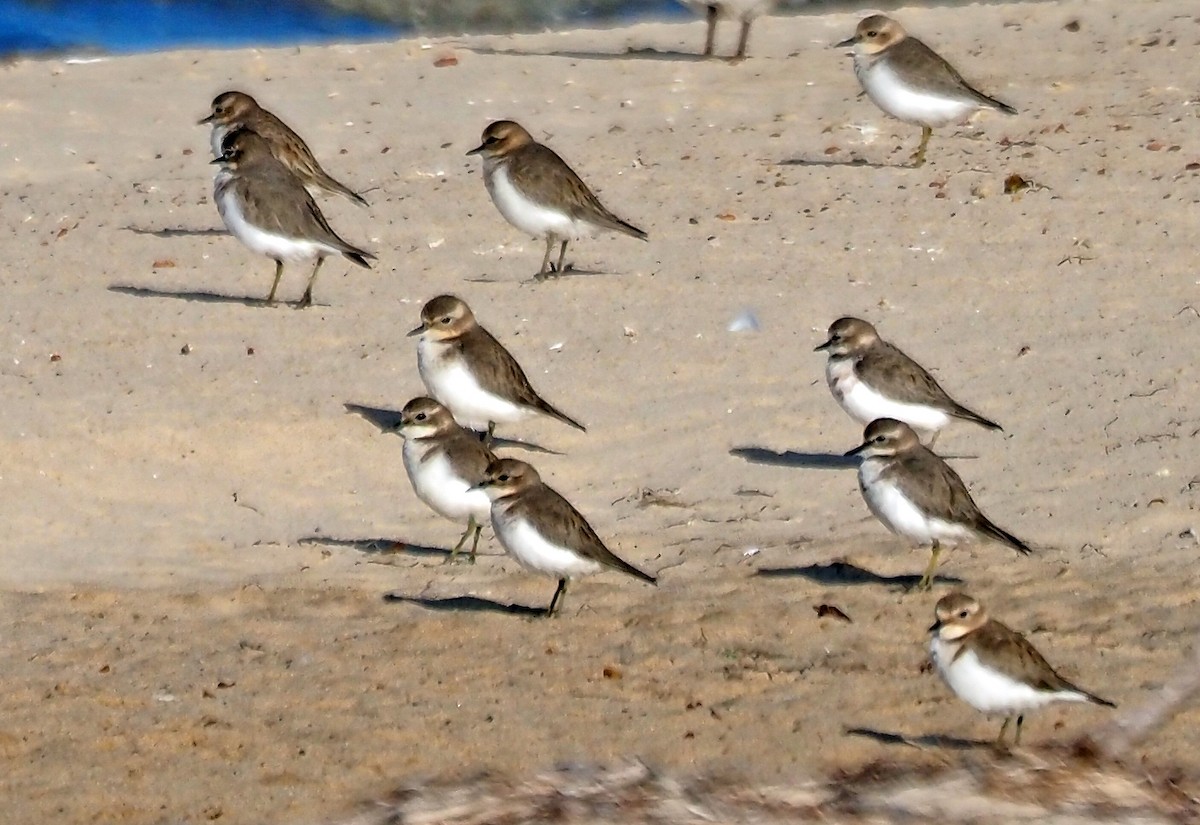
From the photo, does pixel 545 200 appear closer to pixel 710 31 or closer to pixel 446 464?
pixel 446 464

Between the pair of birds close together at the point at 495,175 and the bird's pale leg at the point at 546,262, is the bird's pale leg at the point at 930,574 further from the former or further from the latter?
the bird's pale leg at the point at 546,262

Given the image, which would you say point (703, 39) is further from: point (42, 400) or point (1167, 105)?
point (42, 400)

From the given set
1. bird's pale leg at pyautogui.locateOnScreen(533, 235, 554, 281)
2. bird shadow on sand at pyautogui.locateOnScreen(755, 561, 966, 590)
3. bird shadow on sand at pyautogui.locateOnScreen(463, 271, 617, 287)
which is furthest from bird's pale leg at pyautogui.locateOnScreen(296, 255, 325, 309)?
bird shadow on sand at pyautogui.locateOnScreen(755, 561, 966, 590)

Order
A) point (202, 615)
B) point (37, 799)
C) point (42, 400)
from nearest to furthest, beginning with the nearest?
point (37, 799) → point (202, 615) → point (42, 400)

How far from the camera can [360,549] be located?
9.73 meters

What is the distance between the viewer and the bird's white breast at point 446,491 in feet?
30.6

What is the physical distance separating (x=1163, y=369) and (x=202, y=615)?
5188 millimetres

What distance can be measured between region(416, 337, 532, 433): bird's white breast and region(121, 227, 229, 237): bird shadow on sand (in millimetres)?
3748

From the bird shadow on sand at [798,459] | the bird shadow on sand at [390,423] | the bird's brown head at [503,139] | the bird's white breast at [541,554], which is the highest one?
the bird's brown head at [503,139]

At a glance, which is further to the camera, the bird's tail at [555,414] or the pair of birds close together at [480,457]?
the bird's tail at [555,414]

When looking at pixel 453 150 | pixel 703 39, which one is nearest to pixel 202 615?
pixel 453 150

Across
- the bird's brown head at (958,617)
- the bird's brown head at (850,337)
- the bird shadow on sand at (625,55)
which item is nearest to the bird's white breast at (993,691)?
the bird's brown head at (958,617)

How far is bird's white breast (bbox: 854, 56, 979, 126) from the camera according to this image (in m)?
14.4

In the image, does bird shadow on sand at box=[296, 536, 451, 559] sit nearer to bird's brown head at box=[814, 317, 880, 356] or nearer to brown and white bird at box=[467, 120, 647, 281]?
bird's brown head at box=[814, 317, 880, 356]
